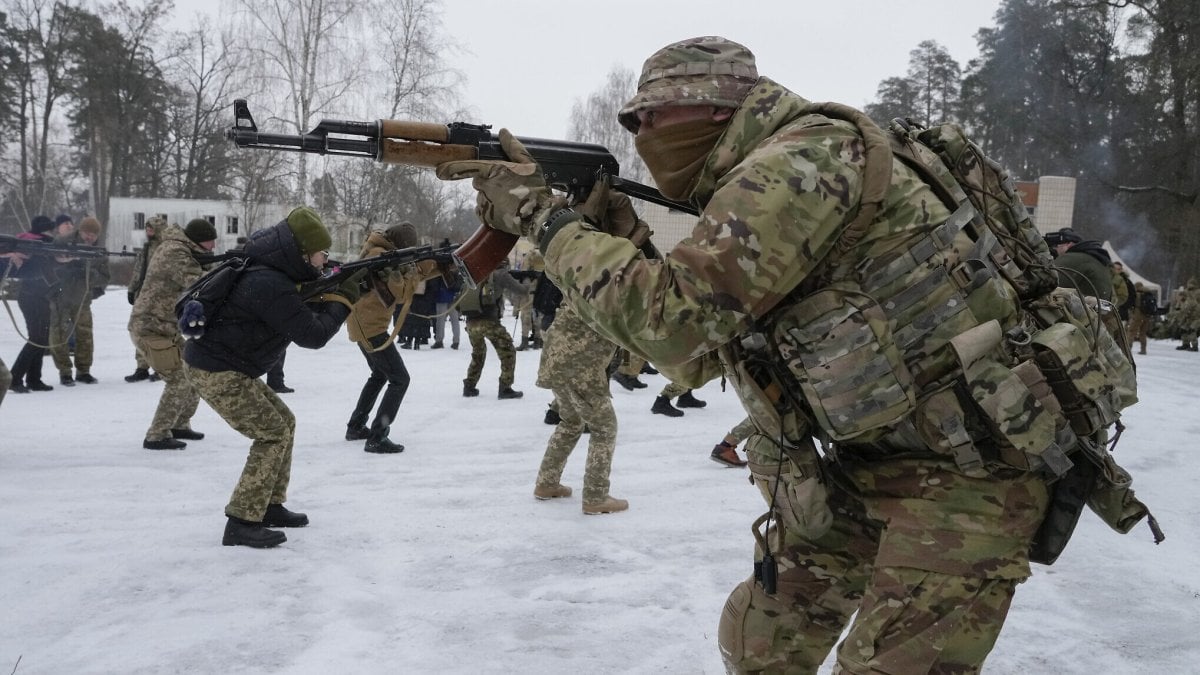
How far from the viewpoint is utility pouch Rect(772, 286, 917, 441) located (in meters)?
1.77

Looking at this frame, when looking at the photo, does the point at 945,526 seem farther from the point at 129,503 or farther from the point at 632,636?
the point at 129,503

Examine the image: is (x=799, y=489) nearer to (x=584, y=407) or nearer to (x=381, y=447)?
(x=584, y=407)

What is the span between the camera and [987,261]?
1.93 m

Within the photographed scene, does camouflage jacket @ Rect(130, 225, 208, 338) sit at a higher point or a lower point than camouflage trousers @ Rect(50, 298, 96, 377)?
higher

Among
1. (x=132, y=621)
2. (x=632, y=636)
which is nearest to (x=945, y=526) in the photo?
(x=632, y=636)

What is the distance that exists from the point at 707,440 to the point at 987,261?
612cm

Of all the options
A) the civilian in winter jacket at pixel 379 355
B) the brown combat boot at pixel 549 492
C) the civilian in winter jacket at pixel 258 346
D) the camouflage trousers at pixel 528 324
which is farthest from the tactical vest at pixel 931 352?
the camouflage trousers at pixel 528 324

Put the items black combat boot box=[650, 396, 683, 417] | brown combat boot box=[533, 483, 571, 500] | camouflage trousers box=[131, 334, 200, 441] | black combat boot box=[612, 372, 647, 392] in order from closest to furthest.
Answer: brown combat boot box=[533, 483, 571, 500], camouflage trousers box=[131, 334, 200, 441], black combat boot box=[650, 396, 683, 417], black combat boot box=[612, 372, 647, 392]

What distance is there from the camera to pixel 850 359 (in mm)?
1771

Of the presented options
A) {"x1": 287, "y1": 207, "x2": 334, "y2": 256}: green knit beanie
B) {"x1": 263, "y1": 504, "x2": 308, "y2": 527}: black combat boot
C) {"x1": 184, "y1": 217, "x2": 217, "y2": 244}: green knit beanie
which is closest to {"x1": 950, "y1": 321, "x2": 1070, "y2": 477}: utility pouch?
{"x1": 287, "y1": 207, "x2": 334, "y2": 256}: green knit beanie

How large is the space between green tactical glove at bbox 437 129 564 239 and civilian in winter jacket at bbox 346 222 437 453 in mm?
4774

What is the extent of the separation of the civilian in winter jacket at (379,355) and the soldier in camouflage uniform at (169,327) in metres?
1.43

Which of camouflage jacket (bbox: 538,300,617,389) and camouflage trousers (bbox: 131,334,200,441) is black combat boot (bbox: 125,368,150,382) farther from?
camouflage jacket (bbox: 538,300,617,389)

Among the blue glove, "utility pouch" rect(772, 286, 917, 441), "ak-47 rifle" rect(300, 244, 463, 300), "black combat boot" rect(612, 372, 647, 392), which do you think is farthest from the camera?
"black combat boot" rect(612, 372, 647, 392)
